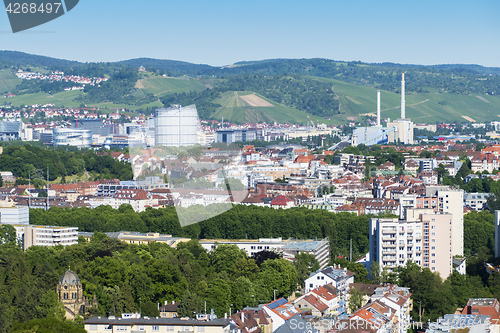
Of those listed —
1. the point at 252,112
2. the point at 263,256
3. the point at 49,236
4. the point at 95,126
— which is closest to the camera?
the point at 263,256

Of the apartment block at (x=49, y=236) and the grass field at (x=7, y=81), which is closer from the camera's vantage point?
the apartment block at (x=49, y=236)

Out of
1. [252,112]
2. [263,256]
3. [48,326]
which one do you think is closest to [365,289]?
[263,256]

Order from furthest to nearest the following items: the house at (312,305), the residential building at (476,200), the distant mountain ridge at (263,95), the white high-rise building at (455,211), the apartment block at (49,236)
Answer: the distant mountain ridge at (263,95), the residential building at (476,200), the apartment block at (49,236), the white high-rise building at (455,211), the house at (312,305)

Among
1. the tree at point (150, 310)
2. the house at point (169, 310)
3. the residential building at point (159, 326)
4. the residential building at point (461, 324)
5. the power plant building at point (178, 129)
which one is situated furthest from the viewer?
the power plant building at point (178, 129)

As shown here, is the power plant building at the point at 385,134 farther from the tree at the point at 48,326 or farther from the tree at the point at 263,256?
the tree at the point at 48,326

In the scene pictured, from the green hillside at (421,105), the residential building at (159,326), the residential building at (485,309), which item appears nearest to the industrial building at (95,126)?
the green hillside at (421,105)

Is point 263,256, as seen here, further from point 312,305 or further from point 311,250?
point 312,305

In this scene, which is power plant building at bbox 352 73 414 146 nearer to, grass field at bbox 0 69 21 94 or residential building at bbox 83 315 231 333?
grass field at bbox 0 69 21 94

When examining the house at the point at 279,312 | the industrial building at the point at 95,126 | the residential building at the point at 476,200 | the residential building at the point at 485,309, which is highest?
the industrial building at the point at 95,126
